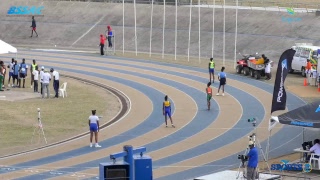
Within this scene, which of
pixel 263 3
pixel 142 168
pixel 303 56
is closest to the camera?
pixel 142 168

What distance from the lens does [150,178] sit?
22.4m

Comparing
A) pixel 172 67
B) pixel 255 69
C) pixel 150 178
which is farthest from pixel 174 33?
pixel 150 178

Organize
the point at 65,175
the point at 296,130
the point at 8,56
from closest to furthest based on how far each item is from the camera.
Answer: the point at 65,175 < the point at 296,130 < the point at 8,56

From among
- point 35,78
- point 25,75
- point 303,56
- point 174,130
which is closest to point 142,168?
point 174,130

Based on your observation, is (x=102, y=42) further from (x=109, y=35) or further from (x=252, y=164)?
(x=252, y=164)

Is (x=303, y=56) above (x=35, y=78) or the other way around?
above

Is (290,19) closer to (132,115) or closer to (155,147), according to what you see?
(132,115)

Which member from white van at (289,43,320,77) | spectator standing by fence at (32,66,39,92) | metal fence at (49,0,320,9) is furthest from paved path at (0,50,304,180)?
metal fence at (49,0,320,9)

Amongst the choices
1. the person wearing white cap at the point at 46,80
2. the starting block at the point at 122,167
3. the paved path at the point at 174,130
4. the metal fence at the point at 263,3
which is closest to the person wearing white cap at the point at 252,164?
the paved path at the point at 174,130

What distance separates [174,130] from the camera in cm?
3372

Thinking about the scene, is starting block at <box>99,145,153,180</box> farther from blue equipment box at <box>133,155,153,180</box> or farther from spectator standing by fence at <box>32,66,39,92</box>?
spectator standing by fence at <box>32,66,39,92</box>

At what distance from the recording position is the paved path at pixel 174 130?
27922mm

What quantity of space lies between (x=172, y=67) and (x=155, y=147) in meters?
20.1

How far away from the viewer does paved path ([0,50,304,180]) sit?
27.9 m
